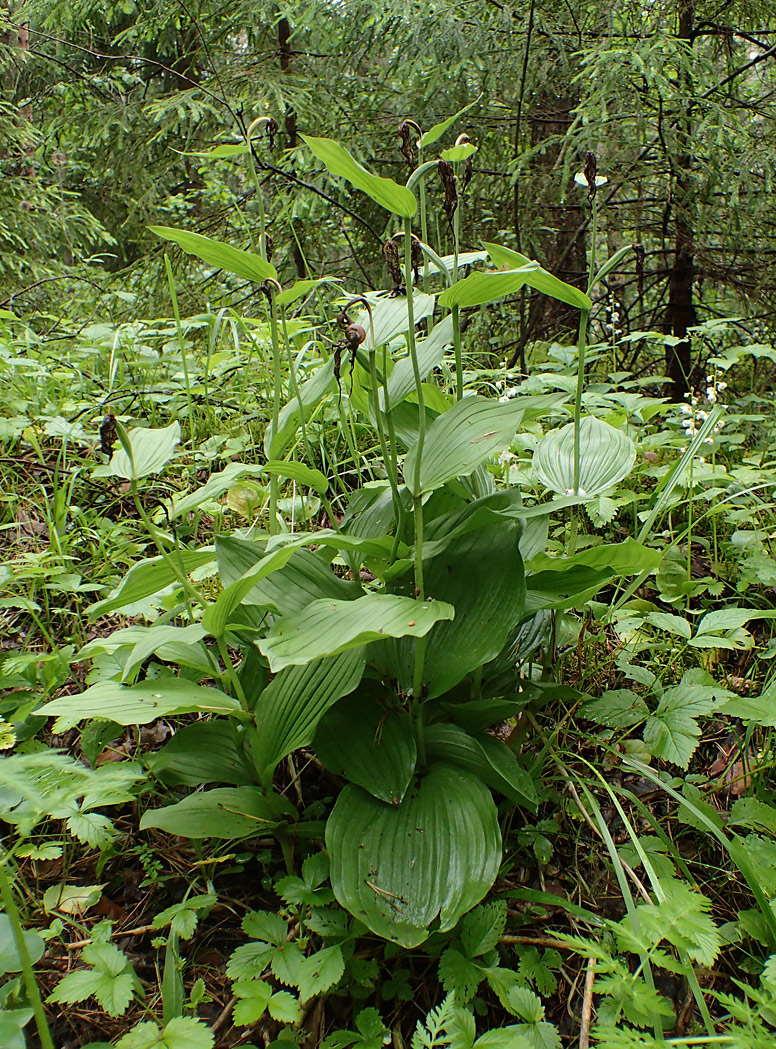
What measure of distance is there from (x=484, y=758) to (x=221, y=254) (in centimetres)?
105

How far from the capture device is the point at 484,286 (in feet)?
3.73

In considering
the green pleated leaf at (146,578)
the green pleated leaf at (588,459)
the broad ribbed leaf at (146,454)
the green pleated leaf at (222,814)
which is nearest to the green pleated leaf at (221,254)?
the broad ribbed leaf at (146,454)

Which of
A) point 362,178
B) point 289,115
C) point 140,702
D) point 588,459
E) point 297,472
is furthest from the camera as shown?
point 289,115

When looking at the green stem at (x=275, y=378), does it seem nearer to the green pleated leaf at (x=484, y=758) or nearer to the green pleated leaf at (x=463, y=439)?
the green pleated leaf at (x=463, y=439)

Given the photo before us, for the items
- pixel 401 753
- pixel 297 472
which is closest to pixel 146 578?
pixel 297 472

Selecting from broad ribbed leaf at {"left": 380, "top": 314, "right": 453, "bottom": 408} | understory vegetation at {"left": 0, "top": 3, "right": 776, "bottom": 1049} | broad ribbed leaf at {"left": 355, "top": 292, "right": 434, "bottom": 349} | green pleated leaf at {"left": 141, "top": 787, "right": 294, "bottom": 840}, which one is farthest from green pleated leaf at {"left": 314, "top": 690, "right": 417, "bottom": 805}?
broad ribbed leaf at {"left": 355, "top": 292, "right": 434, "bottom": 349}

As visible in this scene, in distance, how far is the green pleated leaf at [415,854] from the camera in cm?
103

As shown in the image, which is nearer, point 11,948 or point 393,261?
point 11,948

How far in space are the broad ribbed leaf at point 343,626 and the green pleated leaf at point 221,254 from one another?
65 centimetres

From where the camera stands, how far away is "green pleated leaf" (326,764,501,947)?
40.5 inches

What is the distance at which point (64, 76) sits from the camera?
246 inches

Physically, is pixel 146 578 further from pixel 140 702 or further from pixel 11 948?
pixel 11 948

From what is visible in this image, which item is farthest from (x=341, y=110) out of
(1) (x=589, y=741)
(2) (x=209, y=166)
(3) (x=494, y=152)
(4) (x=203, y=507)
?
(1) (x=589, y=741)

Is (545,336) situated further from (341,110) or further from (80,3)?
(80,3)
